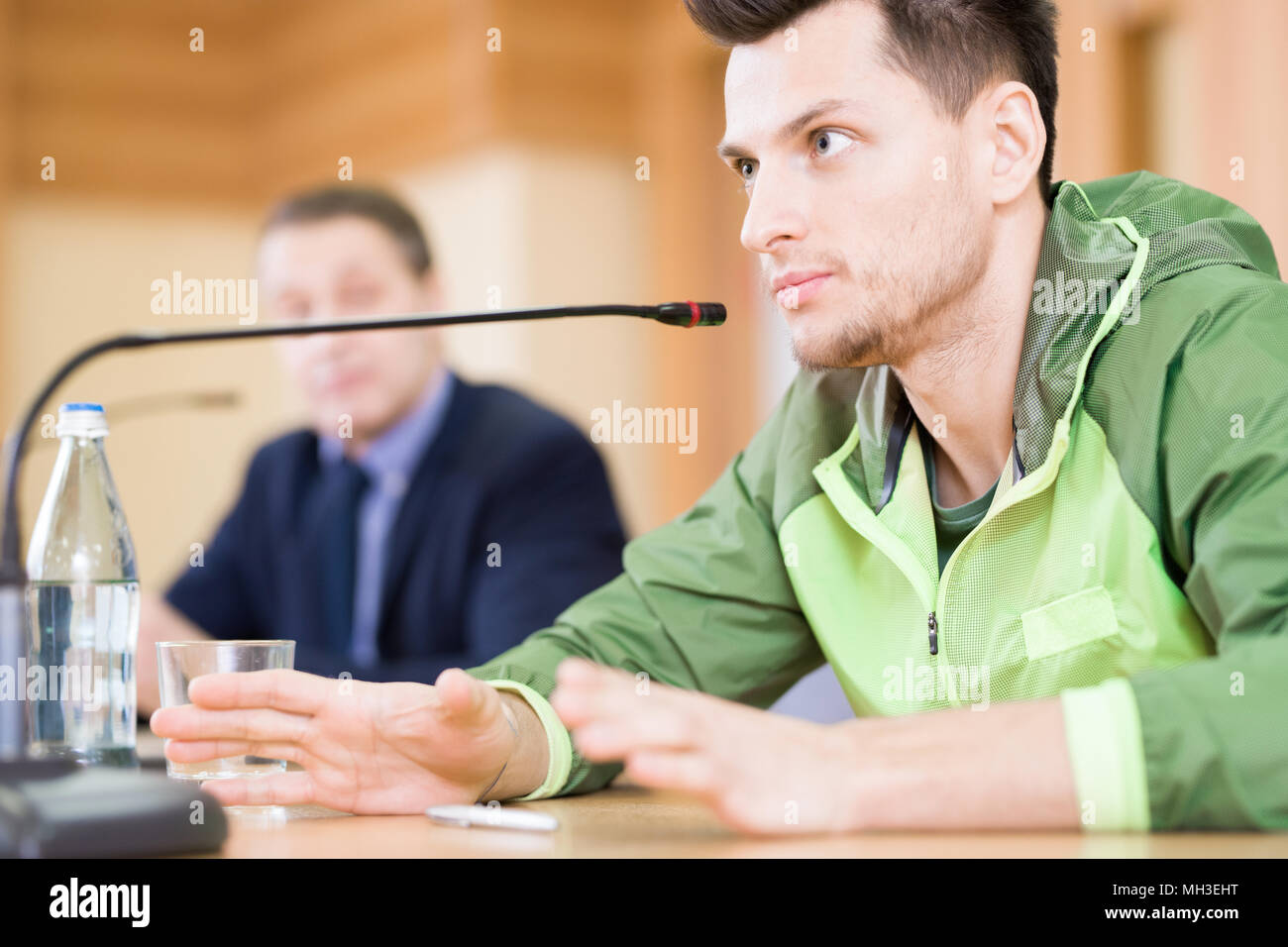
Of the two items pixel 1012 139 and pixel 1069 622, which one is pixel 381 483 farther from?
pixel 1069 622

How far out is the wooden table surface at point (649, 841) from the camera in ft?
2.18

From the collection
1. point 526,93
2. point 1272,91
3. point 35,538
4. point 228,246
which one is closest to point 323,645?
point 35,538

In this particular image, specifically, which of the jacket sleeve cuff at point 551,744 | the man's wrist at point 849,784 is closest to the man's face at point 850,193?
the jacket sleeve cuff at point 551,744

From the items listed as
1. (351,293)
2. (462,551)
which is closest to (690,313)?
(462,551)

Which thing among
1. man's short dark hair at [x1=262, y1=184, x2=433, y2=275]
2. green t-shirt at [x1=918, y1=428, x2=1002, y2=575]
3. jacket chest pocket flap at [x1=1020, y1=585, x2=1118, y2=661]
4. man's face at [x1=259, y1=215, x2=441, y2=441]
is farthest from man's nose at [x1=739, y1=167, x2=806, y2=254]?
man's short dark hair at [x1=262, y1=184, x2=433, y2=275]

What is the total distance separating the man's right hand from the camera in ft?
3.03

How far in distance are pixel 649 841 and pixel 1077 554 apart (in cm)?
44

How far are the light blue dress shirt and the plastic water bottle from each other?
111 centimetres

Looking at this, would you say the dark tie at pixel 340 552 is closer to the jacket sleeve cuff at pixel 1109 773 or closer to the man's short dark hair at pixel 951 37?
the man's short dark hair at pixel 951 37

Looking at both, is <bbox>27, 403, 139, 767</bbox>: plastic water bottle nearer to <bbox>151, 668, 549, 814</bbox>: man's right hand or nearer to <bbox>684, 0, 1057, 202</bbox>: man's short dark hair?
<bbox>151, 668, 549, 814</bbox>: man's right hand

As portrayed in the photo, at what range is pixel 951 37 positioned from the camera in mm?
1156

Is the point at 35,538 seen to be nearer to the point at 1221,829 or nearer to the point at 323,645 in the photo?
the point at 1221,829

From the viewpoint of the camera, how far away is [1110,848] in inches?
26.1
